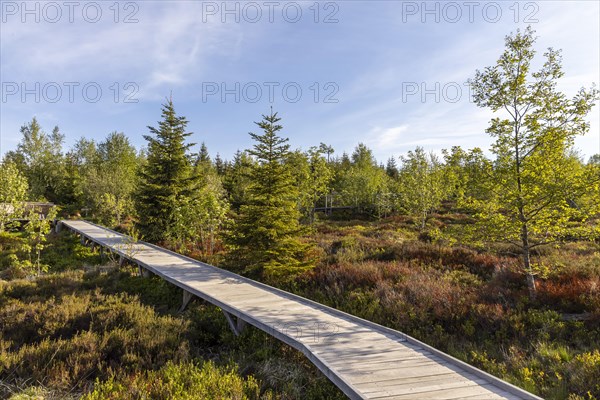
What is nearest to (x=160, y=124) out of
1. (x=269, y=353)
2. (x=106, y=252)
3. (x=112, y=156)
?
(x=106, y=252)

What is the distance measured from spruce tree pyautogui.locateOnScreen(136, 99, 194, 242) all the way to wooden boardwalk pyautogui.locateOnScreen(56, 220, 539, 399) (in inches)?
330

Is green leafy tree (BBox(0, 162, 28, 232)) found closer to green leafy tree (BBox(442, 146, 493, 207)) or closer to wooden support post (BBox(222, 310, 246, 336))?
wooden support post (BBox(222, 310, 246, 336))

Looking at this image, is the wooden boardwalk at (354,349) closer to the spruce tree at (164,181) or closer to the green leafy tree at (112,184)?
the spruce tree at (164,181)

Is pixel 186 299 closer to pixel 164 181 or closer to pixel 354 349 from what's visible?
pixel 354 349

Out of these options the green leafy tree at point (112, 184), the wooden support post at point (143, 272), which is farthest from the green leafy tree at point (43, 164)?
the wooden support post at point (143, 272)

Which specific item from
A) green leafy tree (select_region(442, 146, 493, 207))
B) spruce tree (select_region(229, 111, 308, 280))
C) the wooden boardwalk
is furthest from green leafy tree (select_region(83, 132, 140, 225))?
green leafy tree (select_region(442, 146, 493, 207))

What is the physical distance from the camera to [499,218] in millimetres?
8945

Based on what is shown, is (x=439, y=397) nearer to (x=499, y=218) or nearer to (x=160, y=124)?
(x=499, y=218)

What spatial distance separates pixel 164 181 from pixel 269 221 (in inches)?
399

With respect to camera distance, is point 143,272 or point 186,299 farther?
point 143,272

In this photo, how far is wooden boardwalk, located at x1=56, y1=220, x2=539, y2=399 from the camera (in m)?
4.83

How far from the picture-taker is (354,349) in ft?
20.1

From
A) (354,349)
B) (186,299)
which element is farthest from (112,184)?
(354,349)

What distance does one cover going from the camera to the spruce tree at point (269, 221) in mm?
11562
